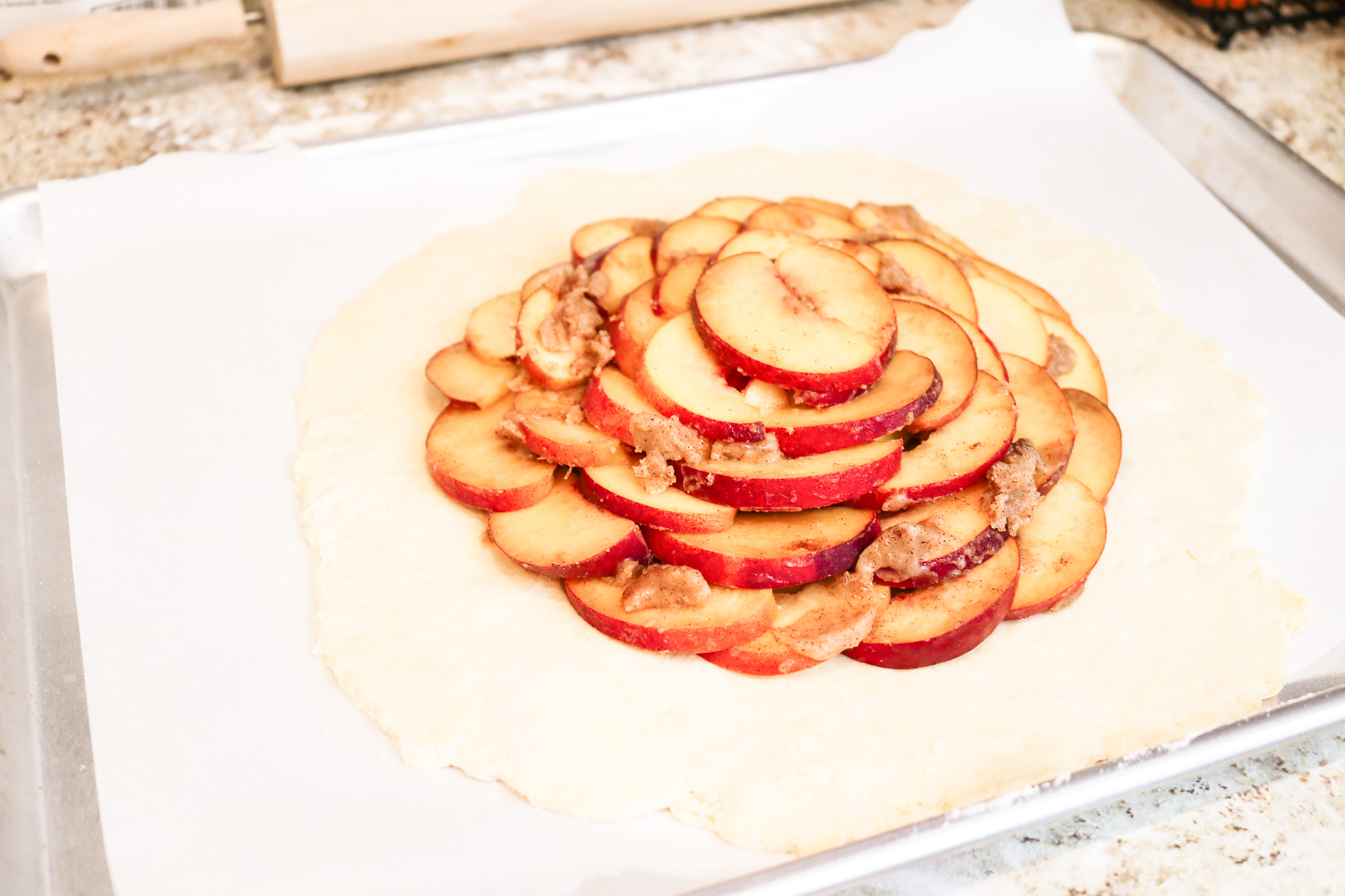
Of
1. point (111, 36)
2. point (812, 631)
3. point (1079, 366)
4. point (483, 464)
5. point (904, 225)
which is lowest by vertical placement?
point (812, 631)

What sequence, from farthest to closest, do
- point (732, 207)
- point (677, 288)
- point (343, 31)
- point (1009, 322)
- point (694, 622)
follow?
point (343, 31)
point (732, 207)
point (1009, 322)
point (677, 288)
point (694, 622)

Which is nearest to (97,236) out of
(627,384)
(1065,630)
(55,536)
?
(55,536)

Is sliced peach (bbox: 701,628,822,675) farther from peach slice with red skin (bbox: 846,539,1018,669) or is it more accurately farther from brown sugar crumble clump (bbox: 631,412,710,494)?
brown sugar crumble clump (bbox: 631,412,710,494)

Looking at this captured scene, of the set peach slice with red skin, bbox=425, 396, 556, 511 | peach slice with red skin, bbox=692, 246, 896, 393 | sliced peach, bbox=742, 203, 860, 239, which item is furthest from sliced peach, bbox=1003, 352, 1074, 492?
peach slice with red skin, bbox=425, 396, 556, 511

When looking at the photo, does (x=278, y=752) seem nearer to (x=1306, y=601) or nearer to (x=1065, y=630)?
(x=1065, y=630)

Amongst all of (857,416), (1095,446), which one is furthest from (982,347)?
(857,416)

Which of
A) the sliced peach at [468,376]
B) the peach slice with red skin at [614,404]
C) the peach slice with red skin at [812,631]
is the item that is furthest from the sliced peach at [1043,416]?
the sliced peach at [468,376]

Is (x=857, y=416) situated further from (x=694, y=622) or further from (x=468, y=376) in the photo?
(x=468, y=376)

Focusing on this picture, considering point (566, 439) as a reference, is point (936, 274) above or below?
above
